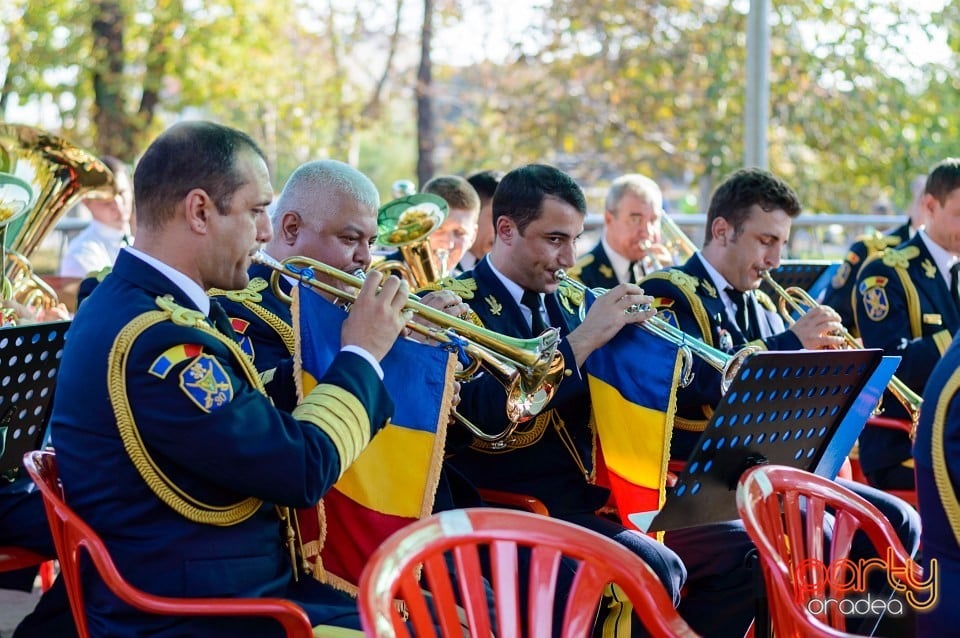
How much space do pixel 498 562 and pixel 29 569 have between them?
2401mm

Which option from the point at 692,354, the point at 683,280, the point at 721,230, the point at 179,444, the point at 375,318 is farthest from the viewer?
the point at 721,230

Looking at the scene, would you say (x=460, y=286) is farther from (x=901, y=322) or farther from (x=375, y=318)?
(x=901, y=322)

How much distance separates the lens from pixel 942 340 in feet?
17.5

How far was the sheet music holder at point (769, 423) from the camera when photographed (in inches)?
129

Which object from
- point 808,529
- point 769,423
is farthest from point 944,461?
point 769,423

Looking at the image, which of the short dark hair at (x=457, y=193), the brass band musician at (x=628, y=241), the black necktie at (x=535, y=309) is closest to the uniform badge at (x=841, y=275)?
the brass band musician at (x=628, y=241)

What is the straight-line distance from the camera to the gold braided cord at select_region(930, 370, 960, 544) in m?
2.79

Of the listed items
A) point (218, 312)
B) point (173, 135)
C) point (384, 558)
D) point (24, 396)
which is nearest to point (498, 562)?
point (384, 558)

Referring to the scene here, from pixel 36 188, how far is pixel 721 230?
9.87ft

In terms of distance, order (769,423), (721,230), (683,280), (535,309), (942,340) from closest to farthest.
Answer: (769,423) < (535,309) < (683,280) < (721,230) < (942,340)

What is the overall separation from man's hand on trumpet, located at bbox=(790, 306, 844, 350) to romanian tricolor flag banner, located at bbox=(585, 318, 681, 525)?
74 cm

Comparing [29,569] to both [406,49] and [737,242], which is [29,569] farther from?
[406,49]

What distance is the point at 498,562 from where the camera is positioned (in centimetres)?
238

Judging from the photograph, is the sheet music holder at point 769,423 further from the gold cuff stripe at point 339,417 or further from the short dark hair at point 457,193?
the short dark hair at point 457,193
